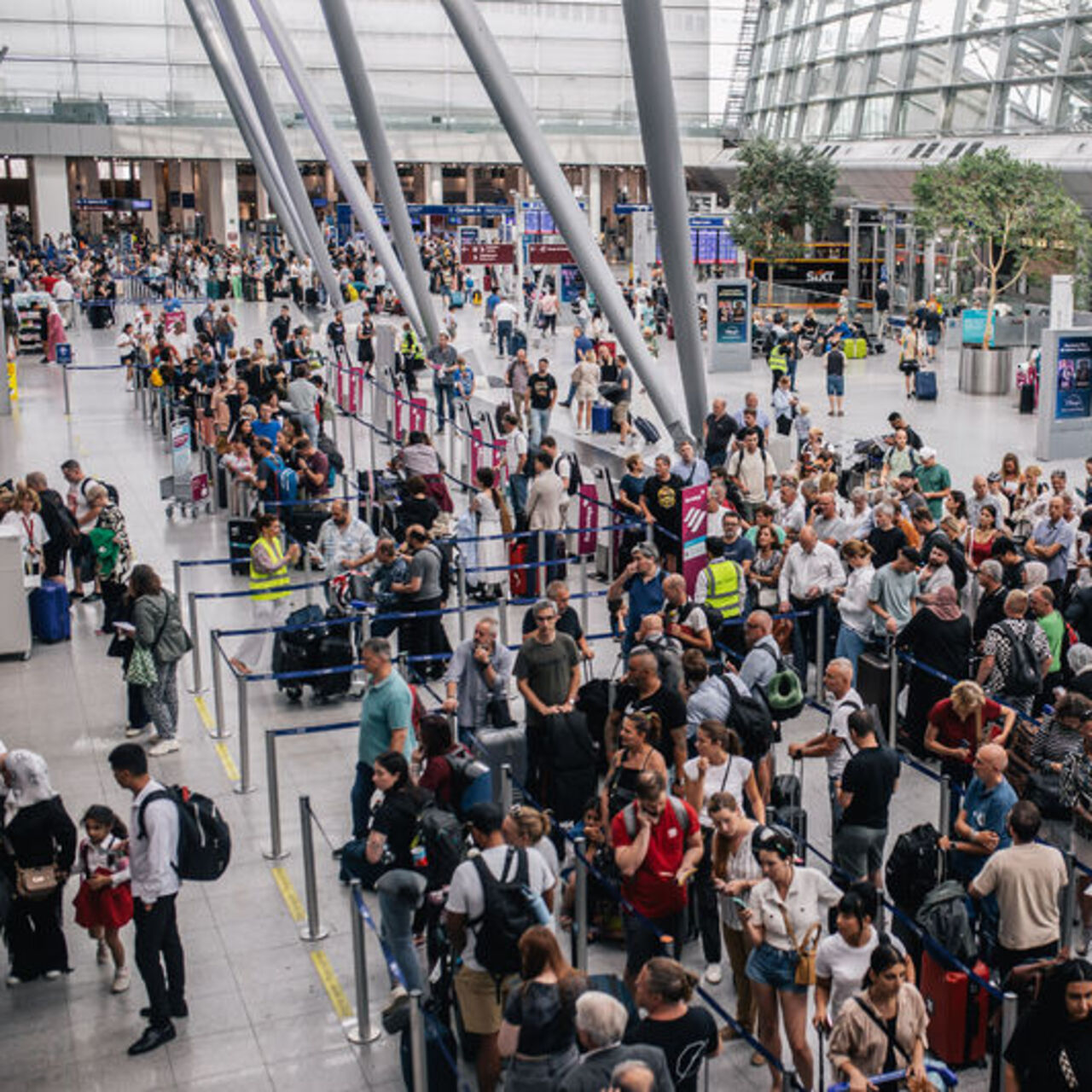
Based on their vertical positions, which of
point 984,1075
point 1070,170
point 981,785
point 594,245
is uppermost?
point 1070,170

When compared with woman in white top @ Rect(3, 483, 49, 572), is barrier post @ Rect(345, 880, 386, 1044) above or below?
below

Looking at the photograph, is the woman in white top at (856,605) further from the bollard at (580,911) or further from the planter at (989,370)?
the planter at (989,370)

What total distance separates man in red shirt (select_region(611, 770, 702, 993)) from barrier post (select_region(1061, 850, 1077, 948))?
6.17 feet

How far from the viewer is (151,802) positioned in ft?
25.2

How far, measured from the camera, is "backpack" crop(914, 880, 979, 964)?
742 centimetres

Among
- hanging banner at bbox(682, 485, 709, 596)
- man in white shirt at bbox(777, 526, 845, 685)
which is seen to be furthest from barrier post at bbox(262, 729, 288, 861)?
hanging banner at bbox(682, 485, 709, 596)

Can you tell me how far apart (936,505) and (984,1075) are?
9597 millimetres

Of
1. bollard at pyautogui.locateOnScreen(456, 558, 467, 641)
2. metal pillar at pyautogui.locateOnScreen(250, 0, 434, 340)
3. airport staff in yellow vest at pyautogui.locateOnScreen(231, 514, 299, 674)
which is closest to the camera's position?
airport staff in yellow vest at pyautogui.locateOnScreen(231, 514, 299, 674)

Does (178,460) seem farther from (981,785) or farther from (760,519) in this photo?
(981,785)

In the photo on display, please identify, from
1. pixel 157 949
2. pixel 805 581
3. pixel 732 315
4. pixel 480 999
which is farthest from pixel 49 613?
pixel 732 315

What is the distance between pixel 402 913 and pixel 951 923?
9.02ft

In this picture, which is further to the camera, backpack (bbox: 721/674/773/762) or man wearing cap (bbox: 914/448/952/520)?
man wearing cap (bbox: 914/448/952/520)

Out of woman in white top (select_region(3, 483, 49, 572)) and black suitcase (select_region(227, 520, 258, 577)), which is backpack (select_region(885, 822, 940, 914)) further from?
black suitcase (select_region(227, 520, 258, 577))

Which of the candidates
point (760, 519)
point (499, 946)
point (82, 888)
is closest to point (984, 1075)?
point (499, 946)
